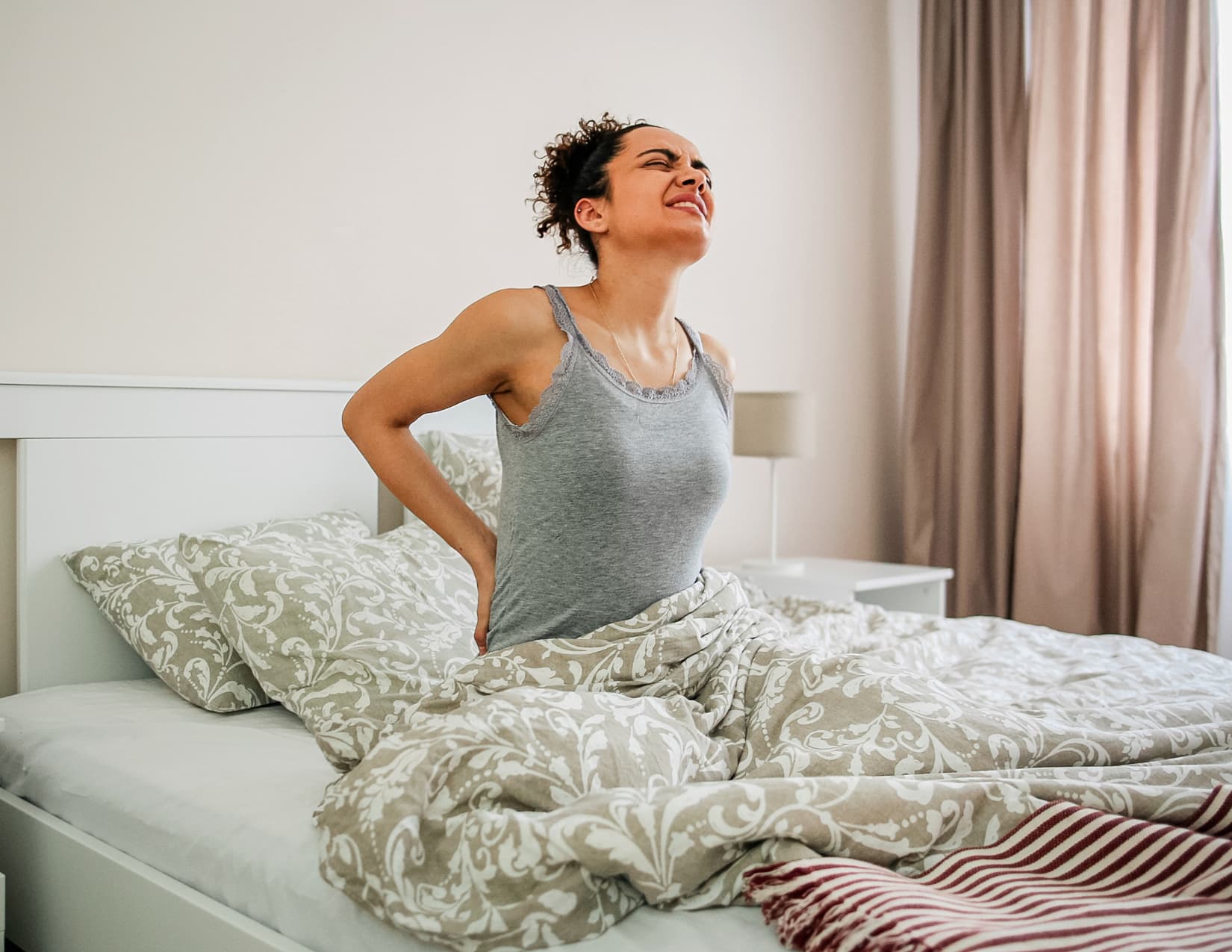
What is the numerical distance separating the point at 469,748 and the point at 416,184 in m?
1.73

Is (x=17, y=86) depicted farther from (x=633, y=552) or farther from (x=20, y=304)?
(x=633, y=552)

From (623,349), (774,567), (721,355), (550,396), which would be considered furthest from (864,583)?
(550,396)

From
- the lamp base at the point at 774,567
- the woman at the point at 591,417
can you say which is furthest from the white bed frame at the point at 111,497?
the lamp base at the point at 774,567

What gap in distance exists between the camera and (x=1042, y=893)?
3.10 ft

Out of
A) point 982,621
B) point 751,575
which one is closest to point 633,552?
point 982,621

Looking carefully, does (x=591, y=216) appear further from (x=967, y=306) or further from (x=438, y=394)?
(x=967, y=306)

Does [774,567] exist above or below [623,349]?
below

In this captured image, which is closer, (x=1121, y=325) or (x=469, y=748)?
(x=469, y=748)

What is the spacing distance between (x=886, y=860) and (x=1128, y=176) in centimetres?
281

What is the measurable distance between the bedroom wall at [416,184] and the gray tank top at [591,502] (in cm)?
100

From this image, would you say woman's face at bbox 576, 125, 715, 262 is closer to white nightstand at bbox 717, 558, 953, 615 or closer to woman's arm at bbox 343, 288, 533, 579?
woman's arm at bbox 343, 288, 533, 579

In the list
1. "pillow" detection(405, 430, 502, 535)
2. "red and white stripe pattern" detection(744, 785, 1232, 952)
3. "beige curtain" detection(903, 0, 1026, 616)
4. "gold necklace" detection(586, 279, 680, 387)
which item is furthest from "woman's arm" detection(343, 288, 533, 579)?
"beige curtain" detection(903, 0, 1026, 616)

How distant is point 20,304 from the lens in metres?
1.92

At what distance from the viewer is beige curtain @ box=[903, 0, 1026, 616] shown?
3.52 metres
